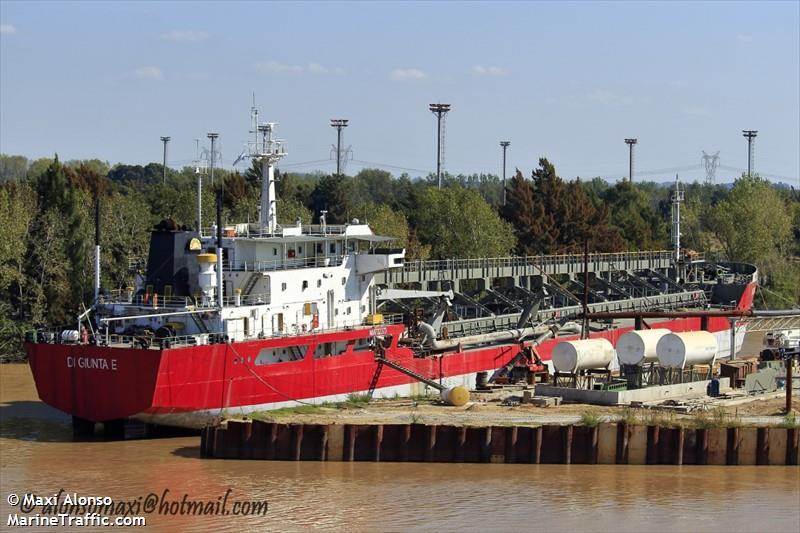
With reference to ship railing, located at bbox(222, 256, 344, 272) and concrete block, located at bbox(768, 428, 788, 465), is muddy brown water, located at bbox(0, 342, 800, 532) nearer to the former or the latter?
concrete block, located at bbox(768, 428, 788, 465)

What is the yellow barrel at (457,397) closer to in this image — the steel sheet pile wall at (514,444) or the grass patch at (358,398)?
the grass patch at (358,398)

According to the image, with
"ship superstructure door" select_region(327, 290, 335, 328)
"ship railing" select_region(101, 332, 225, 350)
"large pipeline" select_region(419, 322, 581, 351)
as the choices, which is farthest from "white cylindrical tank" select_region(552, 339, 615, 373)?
"ship railing" select_region(101, 332, 225, 350)

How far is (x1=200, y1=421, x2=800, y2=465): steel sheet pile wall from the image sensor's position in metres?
38.5

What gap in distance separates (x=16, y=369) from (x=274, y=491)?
30.1 meters

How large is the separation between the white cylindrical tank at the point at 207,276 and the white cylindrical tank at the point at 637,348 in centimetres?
1496

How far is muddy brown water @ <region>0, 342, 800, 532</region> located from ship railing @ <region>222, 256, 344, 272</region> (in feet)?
24.3

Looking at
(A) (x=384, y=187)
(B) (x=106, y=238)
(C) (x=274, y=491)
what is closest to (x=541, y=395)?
(C) (x=274, y=491)

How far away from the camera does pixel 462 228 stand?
293 ft

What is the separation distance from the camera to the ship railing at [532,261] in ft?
210

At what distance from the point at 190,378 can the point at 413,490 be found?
956cm

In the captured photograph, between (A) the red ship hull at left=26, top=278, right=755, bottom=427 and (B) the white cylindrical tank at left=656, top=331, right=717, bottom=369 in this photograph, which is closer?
(A) the red ship hull at left=26, top=278, right=755, bottom=427

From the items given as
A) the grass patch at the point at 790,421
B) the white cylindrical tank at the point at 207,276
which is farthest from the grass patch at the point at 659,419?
the white cylindrical tank at the point at 207,276

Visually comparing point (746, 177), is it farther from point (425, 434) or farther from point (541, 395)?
point (425, 434)

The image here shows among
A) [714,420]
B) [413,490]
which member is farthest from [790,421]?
[413,490]
